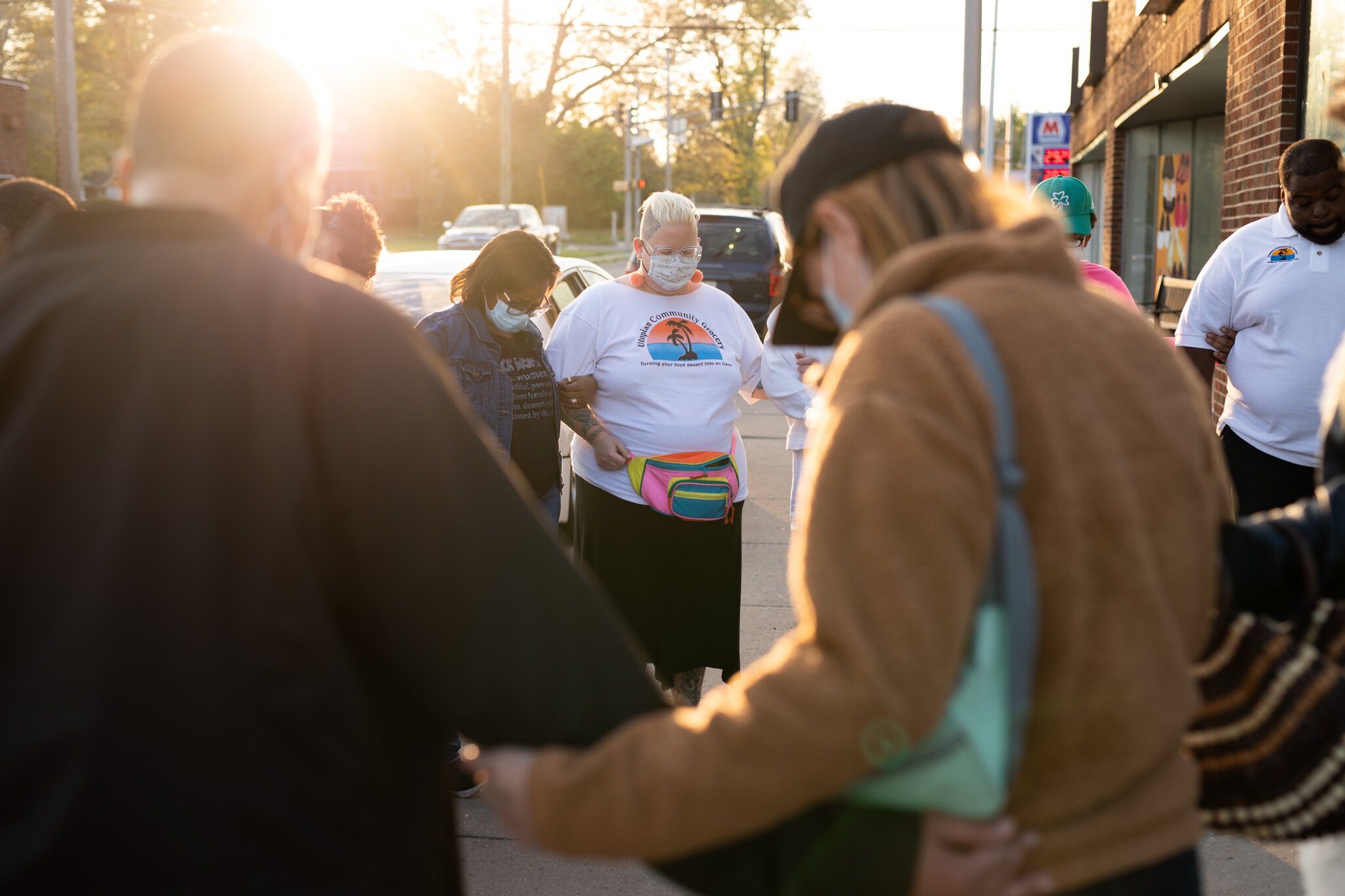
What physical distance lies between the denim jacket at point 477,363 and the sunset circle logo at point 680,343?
1.98 feet

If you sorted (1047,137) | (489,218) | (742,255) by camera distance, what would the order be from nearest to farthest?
1. (1047,137)
2. (742,255)
3. (489,218)

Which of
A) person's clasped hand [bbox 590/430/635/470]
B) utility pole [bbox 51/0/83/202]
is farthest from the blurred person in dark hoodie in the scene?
utility pole [bbox 51/0/83/202]

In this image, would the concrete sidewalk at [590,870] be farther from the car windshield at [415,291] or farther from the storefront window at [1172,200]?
the storefront window at [1172,200]

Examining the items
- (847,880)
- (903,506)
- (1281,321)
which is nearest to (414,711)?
(847,880)

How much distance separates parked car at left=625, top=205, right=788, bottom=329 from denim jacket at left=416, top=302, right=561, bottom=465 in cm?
1253

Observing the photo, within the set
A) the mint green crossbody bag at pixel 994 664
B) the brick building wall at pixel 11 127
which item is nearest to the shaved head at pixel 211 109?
the mint green crossbody bag at pixel 994 664

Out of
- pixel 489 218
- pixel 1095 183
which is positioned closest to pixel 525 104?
pixel 489 218

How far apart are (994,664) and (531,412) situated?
3.59 m

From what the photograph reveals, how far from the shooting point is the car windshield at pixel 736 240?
18.4 m

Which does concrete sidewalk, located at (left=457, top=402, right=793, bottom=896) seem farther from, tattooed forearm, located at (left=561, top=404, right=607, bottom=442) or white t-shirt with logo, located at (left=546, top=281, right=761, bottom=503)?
tattooed forearm, located at (left=561, top=404, right=607, bottom=442)

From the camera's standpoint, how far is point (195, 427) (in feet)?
4.79

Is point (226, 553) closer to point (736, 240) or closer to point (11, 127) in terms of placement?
point (736, 240)

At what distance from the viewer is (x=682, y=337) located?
5.05m

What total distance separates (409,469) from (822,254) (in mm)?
619
